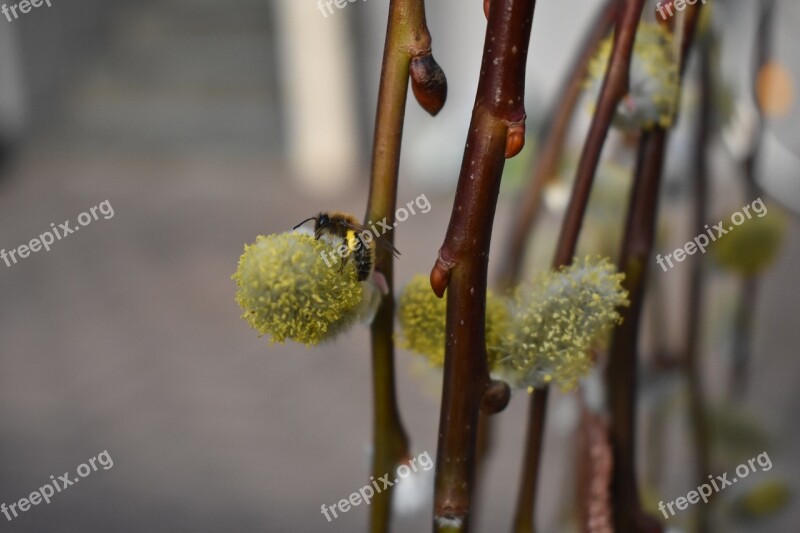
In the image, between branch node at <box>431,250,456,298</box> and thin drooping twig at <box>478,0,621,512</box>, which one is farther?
thin drooping twig at <box>478,0,621,512</box>

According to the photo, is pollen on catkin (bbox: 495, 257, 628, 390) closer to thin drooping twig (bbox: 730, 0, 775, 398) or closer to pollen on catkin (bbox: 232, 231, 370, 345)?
pollen on catkin (bbox: 232, 231, 370, 345)

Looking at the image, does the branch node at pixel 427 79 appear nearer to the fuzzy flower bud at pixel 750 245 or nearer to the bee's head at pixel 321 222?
the bee's head at pixel 321 222

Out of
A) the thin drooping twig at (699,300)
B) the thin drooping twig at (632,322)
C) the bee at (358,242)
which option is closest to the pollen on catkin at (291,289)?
the bee at (358,242)

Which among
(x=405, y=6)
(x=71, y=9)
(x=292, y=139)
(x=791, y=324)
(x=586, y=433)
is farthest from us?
(x=71, y=9)

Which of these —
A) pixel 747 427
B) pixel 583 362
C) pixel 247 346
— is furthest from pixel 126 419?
pixel 583 362

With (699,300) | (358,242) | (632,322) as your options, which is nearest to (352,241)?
(358,242)

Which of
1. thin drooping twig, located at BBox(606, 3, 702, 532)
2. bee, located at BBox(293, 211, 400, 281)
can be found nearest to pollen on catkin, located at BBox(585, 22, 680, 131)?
thin drooping twig, located at BBox(606, 3, 702, 532)

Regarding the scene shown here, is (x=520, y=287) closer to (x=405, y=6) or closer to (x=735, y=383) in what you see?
(x=405, y=6)
